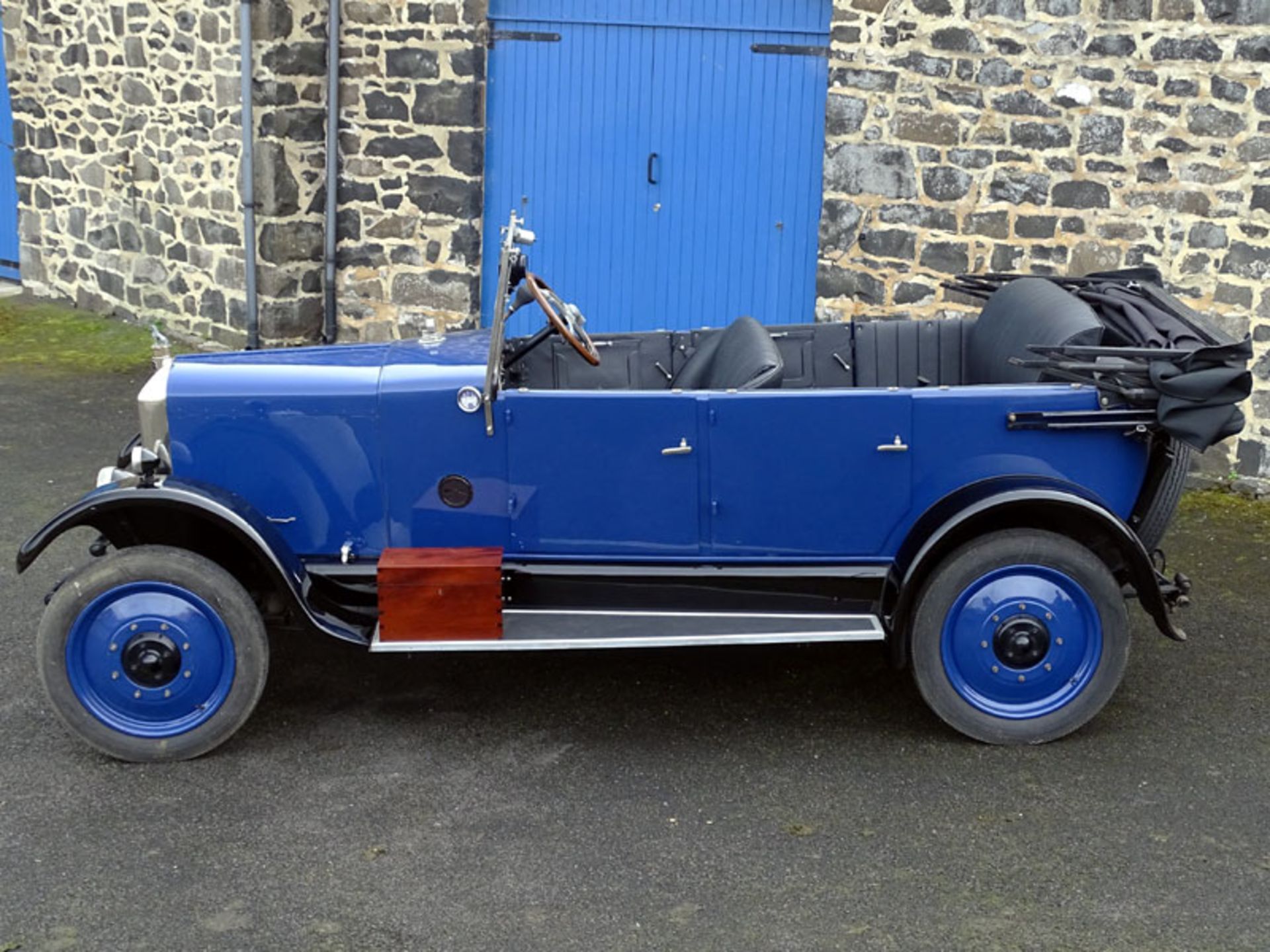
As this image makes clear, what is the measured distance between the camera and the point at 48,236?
39.5 feet

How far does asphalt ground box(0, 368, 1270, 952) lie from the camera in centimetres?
390

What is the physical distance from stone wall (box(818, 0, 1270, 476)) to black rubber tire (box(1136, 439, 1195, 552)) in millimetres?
3121

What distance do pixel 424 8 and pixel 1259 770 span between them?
22.7 ft

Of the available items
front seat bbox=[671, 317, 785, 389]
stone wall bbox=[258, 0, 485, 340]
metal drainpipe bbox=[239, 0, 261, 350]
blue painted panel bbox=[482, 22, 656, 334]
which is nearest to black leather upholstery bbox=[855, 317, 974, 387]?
front seat bbox=[671, 317, 785, 389]

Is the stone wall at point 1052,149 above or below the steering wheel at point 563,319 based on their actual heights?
above

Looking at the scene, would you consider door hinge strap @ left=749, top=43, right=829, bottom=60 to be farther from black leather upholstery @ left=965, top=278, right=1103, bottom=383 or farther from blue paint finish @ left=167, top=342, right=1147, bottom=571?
blue paint finish @ left=167, top=342, right=1147, bottom=571

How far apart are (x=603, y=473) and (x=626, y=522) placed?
191 millimetres

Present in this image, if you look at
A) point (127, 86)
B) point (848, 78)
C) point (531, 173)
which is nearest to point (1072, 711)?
point (848, 78)

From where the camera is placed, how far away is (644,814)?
4.48 metres

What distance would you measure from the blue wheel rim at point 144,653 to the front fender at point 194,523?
25 centimetres

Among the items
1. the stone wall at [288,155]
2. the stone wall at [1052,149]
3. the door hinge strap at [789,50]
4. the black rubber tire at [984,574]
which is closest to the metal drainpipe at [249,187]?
the stone wall at [288,155]

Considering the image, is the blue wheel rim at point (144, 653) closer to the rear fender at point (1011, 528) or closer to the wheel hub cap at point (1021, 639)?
the rear fender at point (1011, 528)

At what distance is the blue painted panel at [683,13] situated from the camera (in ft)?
28.1

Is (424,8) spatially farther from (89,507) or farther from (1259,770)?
(1259,770)
